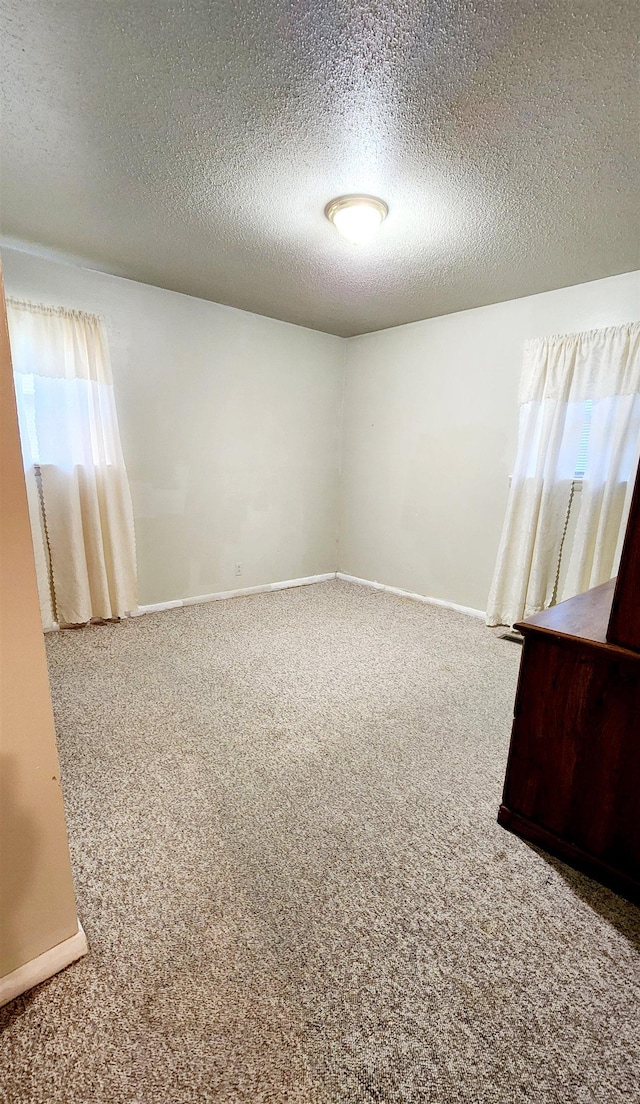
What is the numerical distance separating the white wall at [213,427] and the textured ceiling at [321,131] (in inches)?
18.3

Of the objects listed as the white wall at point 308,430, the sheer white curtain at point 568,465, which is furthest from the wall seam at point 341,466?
the sheer white curtain at point 568,465

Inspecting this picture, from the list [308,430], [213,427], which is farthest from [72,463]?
[308,430]

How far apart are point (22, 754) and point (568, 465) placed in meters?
3.27

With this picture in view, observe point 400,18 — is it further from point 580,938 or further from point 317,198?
point 580,938

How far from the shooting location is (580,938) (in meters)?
1.18

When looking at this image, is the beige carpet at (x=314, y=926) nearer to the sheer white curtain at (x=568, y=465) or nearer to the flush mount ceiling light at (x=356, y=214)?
the sheer white curtain at (x=568, y=465)

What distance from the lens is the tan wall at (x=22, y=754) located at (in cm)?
88

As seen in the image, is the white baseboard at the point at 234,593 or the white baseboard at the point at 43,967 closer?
the white baseboard at the point at 43,967

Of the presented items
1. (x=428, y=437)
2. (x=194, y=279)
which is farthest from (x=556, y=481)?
(x=194, y=279)

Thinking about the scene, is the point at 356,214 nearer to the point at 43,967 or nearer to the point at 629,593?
the point at 629,593

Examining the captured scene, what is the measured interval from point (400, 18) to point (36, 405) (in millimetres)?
2634

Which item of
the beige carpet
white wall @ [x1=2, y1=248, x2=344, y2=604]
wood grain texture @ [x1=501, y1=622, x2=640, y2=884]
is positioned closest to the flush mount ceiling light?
white wall @ [x1=2, y1=248, x2=344, y2=604]

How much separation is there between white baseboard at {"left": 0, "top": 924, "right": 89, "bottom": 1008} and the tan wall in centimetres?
1

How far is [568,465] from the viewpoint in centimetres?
302
